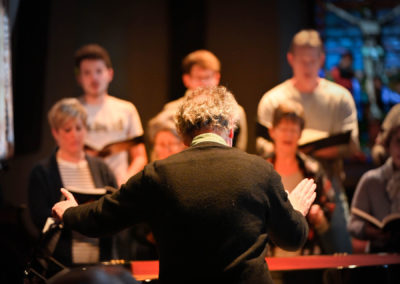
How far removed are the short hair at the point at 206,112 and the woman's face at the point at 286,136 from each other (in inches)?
80.9

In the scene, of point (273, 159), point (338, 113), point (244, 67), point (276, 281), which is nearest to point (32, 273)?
point (276, 281)

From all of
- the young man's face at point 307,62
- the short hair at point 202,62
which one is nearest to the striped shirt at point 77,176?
the short hair at point 202,62

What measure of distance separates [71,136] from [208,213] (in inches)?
93.7

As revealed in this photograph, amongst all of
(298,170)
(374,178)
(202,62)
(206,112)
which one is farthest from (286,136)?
(206,112)

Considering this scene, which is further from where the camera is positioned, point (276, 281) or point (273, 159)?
point (273, 159)

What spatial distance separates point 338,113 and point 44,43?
303cm

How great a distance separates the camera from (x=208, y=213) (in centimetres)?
238

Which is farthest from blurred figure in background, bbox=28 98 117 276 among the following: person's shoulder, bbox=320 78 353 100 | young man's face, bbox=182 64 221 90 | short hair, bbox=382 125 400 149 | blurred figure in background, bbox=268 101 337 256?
short hair, bbox=382 125 400 149

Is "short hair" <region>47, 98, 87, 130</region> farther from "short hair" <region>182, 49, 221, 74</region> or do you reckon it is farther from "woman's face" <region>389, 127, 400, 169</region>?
"woman's face" <region>389, 127, 400, 169</region>

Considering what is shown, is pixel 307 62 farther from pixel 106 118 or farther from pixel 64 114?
pixel 64 114

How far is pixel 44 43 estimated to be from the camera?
645 centimetres

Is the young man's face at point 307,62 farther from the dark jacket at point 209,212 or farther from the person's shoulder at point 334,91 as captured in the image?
the dark jacket at point 209,212

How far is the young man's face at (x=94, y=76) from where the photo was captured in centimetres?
536

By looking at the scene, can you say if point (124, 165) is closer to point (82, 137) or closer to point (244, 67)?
point (82, 137)
